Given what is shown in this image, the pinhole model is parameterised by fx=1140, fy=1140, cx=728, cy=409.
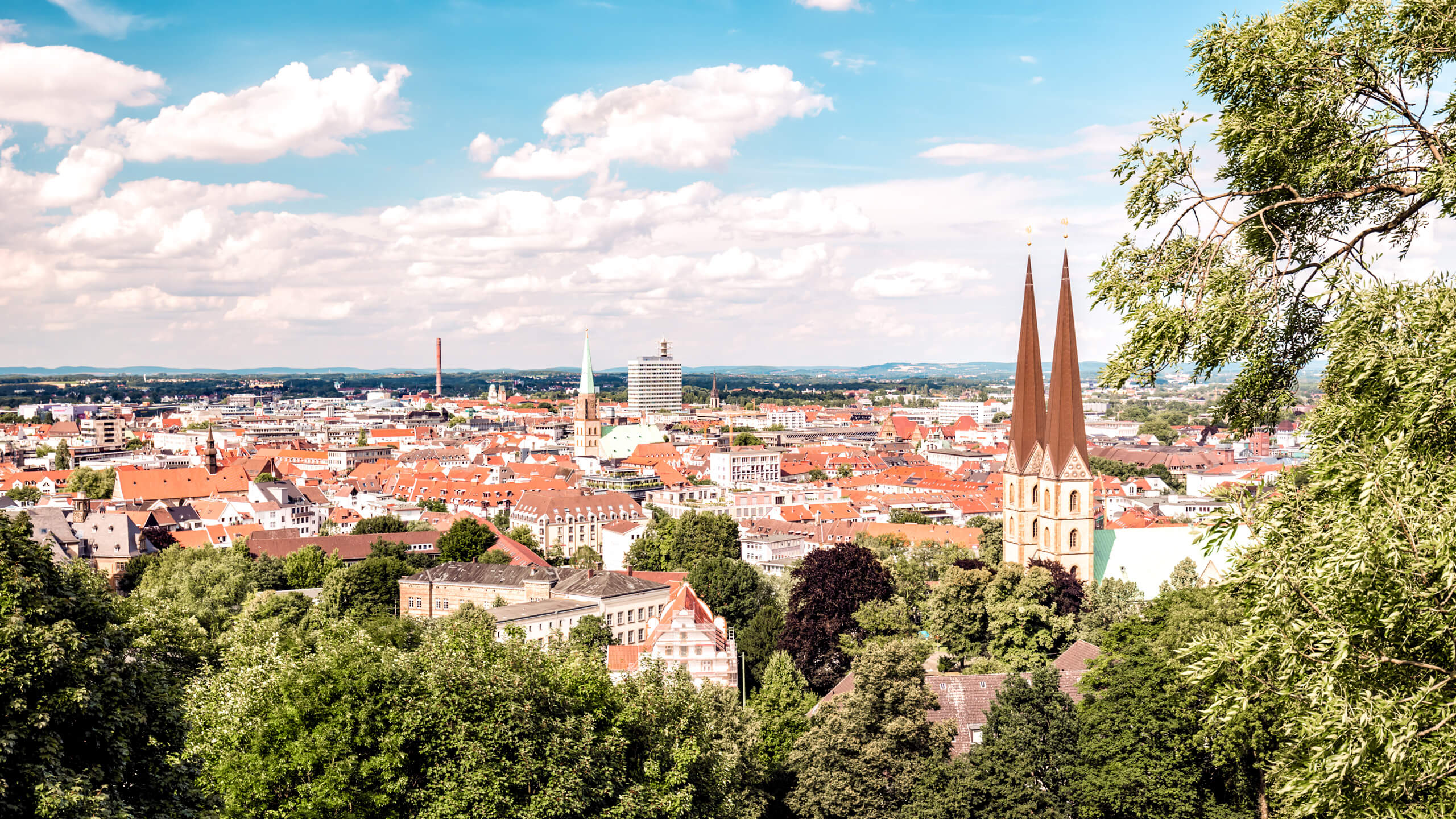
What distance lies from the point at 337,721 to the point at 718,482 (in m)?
123

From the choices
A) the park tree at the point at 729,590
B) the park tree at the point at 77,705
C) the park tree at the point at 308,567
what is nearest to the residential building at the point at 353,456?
the park tree at the point at 308,567

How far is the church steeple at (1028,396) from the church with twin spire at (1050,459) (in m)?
0.04

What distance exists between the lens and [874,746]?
95.8 feet

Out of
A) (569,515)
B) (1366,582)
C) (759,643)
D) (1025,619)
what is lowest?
(759,643)

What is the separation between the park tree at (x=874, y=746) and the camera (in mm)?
29094

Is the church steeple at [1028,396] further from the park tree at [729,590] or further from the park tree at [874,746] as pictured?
the park tree at [874,746]

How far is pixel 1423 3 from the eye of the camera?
909 centimetres

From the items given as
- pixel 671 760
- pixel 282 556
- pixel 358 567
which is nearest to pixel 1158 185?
pixel 671 760

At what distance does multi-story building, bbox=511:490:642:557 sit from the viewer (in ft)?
308

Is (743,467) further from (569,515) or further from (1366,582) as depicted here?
(1366,582)

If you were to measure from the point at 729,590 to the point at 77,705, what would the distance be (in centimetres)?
4612

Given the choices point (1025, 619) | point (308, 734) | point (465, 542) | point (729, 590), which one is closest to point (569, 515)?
point (465, 542)

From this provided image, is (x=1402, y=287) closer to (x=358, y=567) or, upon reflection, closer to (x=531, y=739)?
(x=531, y=739)

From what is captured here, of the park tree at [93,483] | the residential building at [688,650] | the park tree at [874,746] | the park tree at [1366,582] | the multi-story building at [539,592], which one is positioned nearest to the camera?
the park tree at [1366,582]
